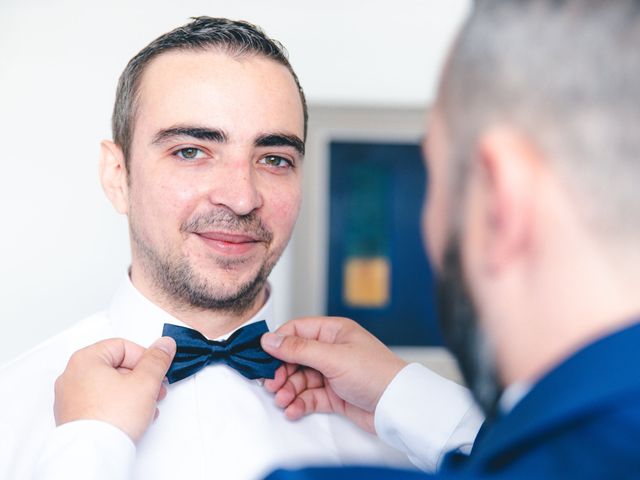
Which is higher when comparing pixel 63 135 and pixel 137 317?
pixel 63 135

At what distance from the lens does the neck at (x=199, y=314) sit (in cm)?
165

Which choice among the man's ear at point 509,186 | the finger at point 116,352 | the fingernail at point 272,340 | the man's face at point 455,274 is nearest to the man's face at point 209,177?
the fingernail at point 272,340

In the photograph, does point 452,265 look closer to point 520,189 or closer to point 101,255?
point 520,189

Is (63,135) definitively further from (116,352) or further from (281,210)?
(116,352)

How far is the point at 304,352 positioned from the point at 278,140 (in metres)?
0.45

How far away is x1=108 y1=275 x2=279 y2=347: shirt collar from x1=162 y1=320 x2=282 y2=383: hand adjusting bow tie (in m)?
0.07

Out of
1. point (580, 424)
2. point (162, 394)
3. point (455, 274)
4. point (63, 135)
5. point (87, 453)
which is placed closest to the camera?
point (580, 424)

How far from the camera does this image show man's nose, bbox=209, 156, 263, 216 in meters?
1.58

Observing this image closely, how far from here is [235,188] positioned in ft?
5.19

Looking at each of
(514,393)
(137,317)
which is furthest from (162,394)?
(514,393)

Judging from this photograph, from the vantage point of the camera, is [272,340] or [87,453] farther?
[272,340]

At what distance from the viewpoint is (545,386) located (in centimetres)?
70

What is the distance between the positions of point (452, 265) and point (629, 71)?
0.83 feet

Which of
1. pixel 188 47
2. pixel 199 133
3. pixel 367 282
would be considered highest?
pixel 188 47
